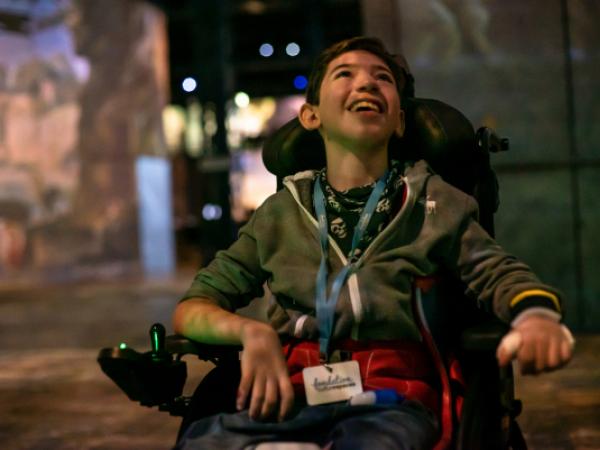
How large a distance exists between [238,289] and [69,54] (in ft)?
37.6

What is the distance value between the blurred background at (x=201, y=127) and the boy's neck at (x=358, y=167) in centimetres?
415

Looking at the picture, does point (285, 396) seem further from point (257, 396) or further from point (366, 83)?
point (366, 83)

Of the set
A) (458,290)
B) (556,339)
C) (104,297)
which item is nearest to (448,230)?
(458,290)

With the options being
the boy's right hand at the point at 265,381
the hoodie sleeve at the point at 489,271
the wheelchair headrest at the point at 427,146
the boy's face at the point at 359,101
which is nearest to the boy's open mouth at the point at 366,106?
the boy's face at the point at 359,101

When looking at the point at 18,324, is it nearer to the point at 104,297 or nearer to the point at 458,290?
the point at 104,297

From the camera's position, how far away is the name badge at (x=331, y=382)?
234cm

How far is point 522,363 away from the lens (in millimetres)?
2039

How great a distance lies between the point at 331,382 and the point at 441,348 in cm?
39

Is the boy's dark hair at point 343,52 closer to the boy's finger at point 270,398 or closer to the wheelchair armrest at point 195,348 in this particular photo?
the wheelchair armrest at point 195,348

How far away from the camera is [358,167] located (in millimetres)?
2648

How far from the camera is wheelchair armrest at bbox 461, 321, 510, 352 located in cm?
217

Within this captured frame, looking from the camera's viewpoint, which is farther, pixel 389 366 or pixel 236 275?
pixel 236 275

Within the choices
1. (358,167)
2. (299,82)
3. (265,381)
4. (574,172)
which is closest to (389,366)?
(265,381)

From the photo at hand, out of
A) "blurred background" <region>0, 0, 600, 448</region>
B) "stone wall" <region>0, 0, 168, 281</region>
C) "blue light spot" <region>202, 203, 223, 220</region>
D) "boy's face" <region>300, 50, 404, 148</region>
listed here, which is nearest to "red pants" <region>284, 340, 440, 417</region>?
"boy's face" <region>300, 50, 404, 148</region>
